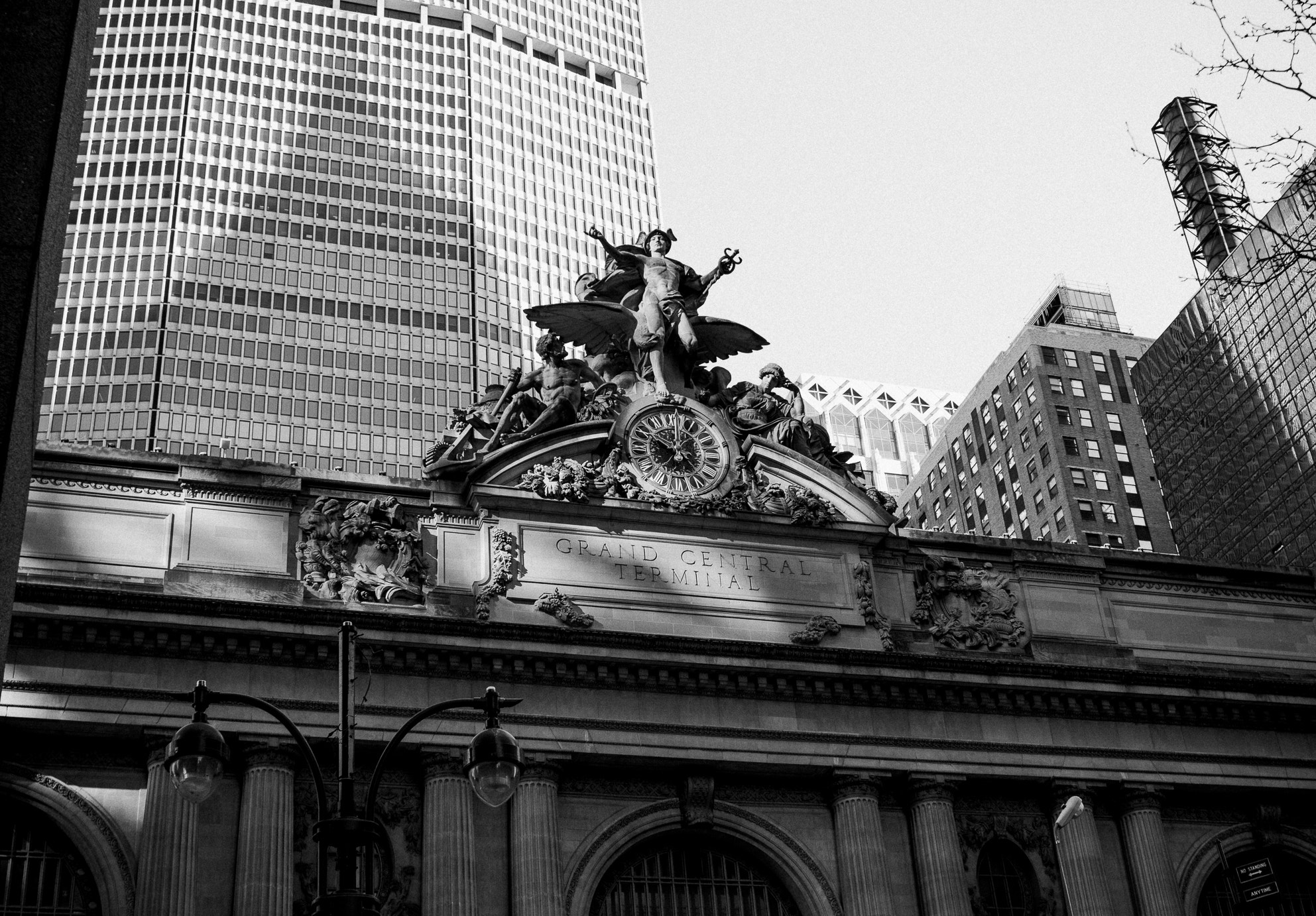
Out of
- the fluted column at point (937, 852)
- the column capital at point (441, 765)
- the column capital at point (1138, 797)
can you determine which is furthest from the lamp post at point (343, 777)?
the column capital at point (1138, 797)

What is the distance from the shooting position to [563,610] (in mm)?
33562

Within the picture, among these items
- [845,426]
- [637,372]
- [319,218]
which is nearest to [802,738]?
[637,372]

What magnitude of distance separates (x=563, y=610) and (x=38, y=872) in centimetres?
1087

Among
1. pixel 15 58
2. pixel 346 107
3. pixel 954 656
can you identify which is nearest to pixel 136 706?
pixel 954 656

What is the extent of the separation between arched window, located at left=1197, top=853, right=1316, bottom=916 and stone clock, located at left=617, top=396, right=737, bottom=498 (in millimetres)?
13868

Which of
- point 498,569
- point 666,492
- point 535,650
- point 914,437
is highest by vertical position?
point 914,437

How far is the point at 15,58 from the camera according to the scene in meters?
10.6

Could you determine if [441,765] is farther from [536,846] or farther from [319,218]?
[319,218]

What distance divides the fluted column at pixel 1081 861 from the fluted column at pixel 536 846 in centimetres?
1078

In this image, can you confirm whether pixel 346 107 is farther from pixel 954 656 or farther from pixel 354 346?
pixel 954 656

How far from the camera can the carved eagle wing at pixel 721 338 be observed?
39.5 m

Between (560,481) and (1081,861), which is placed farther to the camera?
(560,481)

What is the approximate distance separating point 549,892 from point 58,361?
84.1 meters

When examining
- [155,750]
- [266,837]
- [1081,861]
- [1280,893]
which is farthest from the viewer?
[1280,893]
